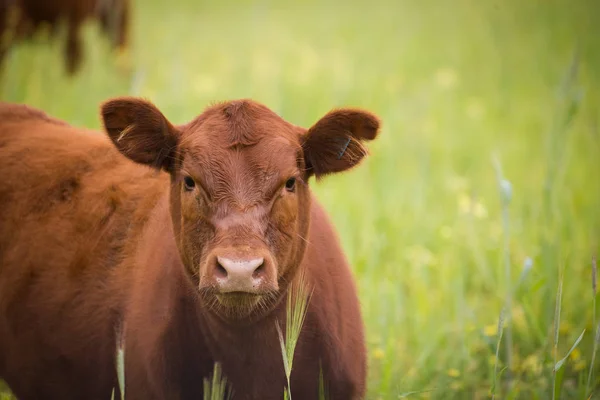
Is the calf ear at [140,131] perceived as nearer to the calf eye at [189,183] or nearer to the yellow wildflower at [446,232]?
the calf eye at [189,183]

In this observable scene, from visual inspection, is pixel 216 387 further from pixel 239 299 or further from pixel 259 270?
pixel 259 270

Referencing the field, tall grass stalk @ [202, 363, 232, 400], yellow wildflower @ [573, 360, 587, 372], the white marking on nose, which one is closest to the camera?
the white marking on nose

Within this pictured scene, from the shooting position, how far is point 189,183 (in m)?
3.29

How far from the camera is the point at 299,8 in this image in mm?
17328

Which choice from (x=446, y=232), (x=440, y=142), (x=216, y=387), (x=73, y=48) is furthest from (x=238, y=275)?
(x=73, y=48)

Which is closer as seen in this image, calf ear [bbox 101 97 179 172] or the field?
calf ear [bbox 101 97 179 172]

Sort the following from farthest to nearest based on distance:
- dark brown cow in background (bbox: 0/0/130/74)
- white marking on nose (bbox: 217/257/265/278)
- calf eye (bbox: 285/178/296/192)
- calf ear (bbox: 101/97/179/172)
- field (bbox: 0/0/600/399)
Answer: dark brown cow in background (bbox: 0/0/130/74)
field (bbox: 0/0/600/399)
calf ear (bbox: 101/97/179/172)
calf eye (bbox: 285/178/296/192)
white marking on nose (bbox: 217/257/265/278)

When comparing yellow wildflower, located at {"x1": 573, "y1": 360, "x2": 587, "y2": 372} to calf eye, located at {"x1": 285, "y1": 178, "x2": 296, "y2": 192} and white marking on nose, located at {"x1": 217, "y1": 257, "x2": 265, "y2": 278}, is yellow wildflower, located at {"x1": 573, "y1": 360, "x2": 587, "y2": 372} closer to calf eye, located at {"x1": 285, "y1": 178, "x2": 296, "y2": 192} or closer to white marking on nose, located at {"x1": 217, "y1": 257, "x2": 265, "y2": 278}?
calf eye, located at {"x1": 285, "y1": 178, "x2": 296, "y2": 192}

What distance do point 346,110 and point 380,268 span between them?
2775mm

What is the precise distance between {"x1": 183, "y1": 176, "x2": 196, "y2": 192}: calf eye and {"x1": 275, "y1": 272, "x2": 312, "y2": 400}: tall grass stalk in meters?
0.58

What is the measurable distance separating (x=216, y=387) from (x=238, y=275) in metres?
0.60

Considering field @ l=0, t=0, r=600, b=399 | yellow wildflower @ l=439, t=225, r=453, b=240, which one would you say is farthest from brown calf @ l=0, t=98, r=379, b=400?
yellow wildflower @ l=439, t=225, r=453, b=240

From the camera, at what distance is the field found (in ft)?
15.4

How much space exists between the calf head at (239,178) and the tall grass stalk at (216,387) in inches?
9.7
